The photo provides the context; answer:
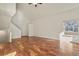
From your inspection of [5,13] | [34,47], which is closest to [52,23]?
[34,47]

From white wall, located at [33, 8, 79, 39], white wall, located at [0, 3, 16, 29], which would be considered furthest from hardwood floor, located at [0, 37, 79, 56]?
white wall, located at [0, 3, 16, 29]

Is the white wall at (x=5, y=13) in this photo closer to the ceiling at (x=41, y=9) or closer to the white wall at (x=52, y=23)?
the ceiling at (x=41, y=9)

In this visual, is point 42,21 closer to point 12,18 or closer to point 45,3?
point 45,3

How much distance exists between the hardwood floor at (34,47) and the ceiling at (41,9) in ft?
1.00

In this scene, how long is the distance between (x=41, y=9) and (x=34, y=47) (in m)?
0.48

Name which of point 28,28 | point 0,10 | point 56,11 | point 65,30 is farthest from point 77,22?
point 0,10

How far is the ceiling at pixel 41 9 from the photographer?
160 cm

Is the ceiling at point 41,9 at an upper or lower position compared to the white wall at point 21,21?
upper

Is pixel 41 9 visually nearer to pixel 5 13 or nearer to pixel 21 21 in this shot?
pixel 21 21

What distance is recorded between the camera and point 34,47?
1602 millimetres

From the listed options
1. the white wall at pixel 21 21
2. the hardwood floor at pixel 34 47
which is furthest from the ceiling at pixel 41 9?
the hardwood floor at pixel 34 47

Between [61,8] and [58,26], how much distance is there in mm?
224

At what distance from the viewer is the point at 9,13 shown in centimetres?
162

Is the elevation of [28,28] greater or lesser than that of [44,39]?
greater
